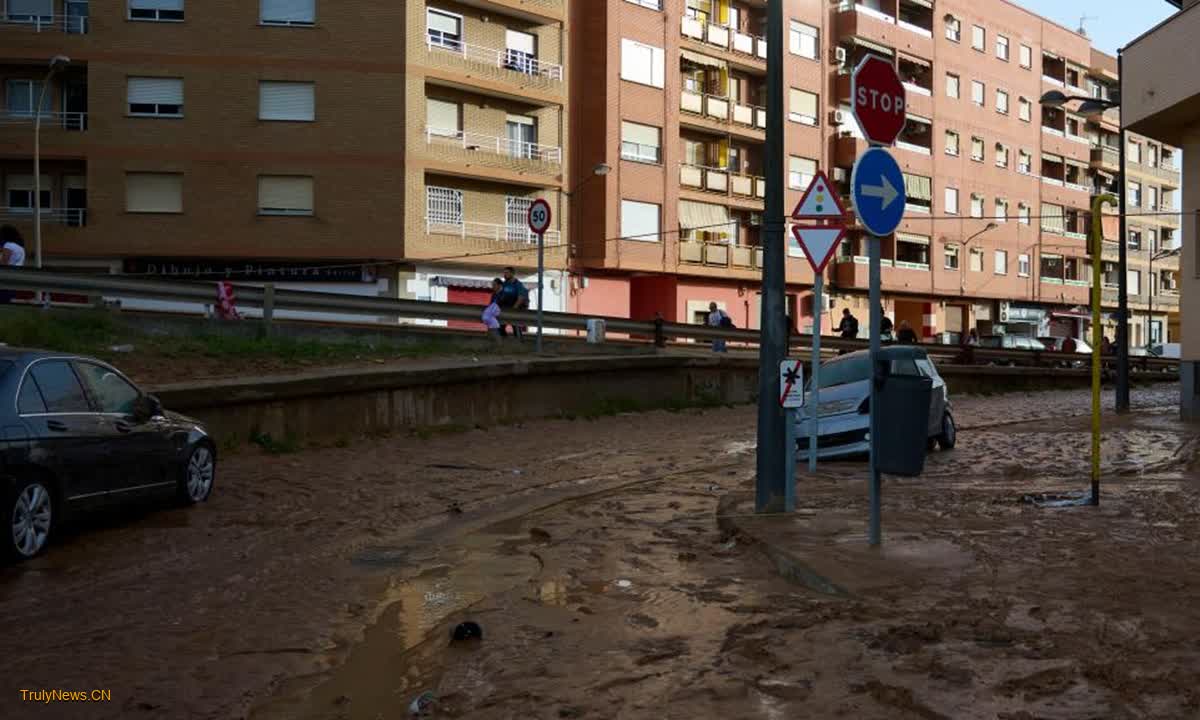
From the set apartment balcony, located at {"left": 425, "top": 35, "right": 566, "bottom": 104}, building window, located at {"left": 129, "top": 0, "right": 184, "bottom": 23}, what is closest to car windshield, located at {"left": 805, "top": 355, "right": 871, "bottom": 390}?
apartment balcony, located at {"left": 425, "top": 35, "right": 566, "bottom": 104}

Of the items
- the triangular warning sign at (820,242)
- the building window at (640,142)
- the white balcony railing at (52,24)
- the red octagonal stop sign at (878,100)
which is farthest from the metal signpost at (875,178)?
the building window at (640,142)

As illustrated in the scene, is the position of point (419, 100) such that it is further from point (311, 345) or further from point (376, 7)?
point (311, 345)

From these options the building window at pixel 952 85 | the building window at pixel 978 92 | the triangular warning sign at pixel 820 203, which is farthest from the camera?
the building window at pixel 978 92

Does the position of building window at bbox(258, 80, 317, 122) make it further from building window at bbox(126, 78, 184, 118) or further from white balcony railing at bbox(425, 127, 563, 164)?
white balcony railing at bbox(425, 127, 563, 164)

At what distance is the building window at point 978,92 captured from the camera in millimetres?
59866

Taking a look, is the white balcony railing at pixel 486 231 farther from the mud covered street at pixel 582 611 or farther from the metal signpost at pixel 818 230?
the metal signpost at pixel 818 230

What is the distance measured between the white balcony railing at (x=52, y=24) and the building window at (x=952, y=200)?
39.1m

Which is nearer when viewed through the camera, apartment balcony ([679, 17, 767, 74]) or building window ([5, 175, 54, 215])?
building window ([5, 175, 54, 215])

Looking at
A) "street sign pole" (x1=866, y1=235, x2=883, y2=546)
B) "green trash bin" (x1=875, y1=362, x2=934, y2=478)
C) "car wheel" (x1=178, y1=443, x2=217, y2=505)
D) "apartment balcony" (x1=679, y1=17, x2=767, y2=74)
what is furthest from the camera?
"apartment balcony" (x1=679, y1=17, x2=767, y2=74)

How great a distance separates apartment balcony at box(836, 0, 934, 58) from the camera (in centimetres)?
5203

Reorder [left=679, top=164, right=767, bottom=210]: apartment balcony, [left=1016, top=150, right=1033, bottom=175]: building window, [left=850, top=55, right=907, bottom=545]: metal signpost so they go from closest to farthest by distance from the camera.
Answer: [left=850, top=55, right=907, bottom=545]: metal signpost, [left=679, top=164, right=767, bottom=210]: apartment balcony, [left=1016, top=150, right=1033, bottom=175]: building window

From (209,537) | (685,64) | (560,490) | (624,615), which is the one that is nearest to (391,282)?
(685,64)

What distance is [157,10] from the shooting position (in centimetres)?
3550

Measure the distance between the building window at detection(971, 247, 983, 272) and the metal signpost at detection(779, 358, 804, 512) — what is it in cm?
5300
